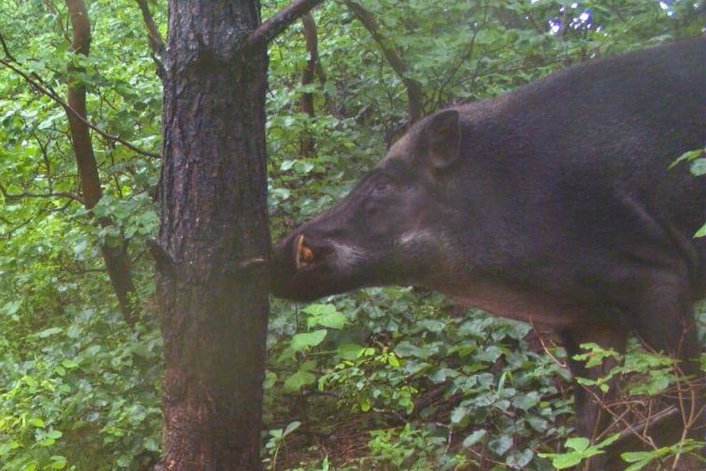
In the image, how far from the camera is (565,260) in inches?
191

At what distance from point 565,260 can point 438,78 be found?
2.24m

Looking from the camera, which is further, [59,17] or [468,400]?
[59,17]

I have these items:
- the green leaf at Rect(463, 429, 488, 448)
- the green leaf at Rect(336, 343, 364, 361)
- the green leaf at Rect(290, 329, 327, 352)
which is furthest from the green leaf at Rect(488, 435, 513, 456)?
the green leaf at Rect(290, 329, 327, 352)

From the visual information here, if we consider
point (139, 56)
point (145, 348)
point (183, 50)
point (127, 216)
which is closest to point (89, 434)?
point (145, 348)

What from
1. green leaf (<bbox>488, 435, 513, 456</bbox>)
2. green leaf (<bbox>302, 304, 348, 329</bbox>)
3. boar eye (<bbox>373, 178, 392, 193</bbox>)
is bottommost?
green leaf (<bbox>488, 435, 513, 456</bbox>)

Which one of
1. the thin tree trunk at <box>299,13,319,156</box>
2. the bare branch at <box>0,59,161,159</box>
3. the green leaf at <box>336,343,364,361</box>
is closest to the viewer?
the green leaf at <box>336,343,364,361</box>

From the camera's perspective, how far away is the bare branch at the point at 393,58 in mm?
6219

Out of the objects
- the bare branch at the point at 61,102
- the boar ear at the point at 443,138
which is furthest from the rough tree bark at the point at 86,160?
the boar ear at the point at 443,138

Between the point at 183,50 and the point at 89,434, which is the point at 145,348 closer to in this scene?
the point at 89,434

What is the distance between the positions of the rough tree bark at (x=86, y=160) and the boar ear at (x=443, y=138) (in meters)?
2.44

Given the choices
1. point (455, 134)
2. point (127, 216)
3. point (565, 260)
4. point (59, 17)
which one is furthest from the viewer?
point (59, 17)

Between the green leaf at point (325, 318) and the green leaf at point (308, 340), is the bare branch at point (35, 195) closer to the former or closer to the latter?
the green leaf at point (325, 318)

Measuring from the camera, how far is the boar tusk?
4.82m

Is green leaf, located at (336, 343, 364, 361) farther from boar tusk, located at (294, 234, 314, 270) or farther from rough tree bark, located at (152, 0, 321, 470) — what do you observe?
rough tree bark, located at (152, 0, 321, 470)
